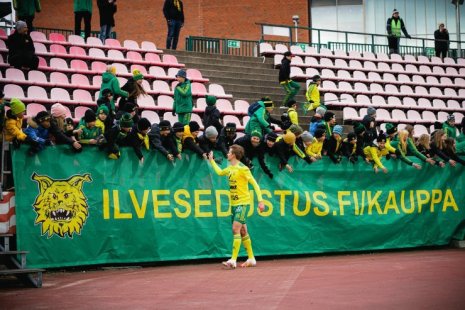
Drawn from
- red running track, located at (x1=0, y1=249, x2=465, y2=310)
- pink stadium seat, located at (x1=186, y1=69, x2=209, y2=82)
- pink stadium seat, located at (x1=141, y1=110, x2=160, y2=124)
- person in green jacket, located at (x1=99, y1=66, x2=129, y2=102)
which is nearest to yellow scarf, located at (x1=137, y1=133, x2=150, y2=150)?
red running track, located at (x1=0, y1=249, x2=465, y2=310)

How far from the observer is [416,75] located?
26109mm

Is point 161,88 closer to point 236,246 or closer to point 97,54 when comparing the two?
point 97,54

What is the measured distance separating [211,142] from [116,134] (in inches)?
77.3

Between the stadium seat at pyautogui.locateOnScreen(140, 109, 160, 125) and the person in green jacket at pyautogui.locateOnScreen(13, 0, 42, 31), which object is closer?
the stadium seat at pyautogui.locateOnScreen(140, 109, 160, 125)

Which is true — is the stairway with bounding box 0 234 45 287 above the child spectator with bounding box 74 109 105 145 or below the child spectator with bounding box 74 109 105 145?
below

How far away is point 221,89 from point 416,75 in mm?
8749

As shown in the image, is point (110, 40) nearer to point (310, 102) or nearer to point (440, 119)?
point (310, 102)

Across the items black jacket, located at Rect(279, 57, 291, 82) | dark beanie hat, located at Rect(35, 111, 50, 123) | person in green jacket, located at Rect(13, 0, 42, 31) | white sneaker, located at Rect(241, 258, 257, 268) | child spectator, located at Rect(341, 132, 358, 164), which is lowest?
white sneaker, located at Rect(241, 258, 257, 268)

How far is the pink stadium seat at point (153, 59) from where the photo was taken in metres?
20.8

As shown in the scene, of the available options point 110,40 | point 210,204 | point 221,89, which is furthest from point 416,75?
point 210,204

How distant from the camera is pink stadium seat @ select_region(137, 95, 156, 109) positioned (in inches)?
716

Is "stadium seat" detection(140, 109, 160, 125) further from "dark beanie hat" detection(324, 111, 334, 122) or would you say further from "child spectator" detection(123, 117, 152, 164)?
"child spectator" detection(123, 117, 152, 164)

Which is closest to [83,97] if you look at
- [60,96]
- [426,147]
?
[60,96]

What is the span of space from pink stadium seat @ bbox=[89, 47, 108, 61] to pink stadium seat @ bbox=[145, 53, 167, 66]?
129 centimetres
